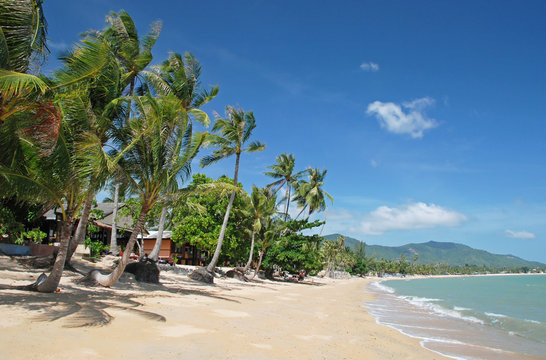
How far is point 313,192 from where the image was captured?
3484cm

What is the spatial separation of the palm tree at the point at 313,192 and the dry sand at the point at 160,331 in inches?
978

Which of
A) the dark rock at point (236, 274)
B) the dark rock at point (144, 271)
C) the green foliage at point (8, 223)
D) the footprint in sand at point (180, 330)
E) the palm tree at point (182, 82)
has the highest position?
the palm tree at point (182, 82)

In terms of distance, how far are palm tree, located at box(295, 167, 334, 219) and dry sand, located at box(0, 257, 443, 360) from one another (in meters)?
24.8

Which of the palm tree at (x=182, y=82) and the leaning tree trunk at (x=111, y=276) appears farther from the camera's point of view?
the palm tree at (x=182, y=82)

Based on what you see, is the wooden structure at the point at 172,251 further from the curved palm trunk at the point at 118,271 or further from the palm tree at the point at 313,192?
the curved palm trunk at the point at 118,271

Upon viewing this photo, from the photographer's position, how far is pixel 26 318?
5594 mm

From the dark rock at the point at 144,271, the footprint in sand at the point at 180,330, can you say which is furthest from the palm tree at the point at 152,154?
the footprint in sand at the point at 180,330

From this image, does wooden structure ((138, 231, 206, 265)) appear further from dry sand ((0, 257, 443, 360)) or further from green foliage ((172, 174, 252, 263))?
dry sand ((0, 257, 443, 360))

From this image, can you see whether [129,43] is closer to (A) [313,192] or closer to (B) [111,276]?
(B) [111,276]

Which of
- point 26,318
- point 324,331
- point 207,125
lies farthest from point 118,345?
point 207,125

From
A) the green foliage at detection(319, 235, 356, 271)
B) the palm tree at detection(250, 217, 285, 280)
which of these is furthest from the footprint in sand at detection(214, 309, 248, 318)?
the green foliage at detection(319, 235, 356, 271)

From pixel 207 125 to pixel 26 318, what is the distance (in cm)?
1075

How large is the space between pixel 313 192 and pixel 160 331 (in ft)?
96.5

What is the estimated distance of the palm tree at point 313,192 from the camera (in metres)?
34.8
